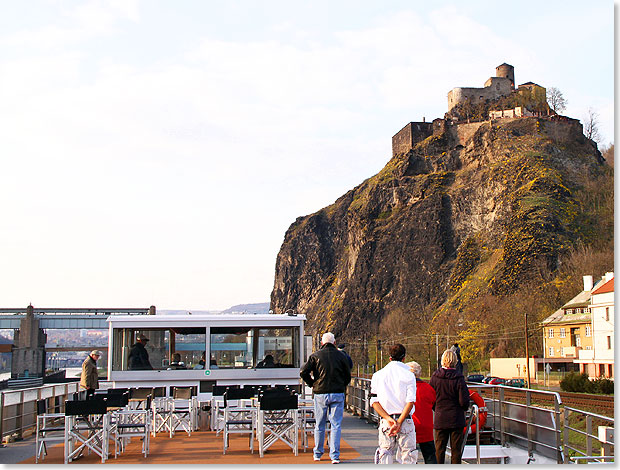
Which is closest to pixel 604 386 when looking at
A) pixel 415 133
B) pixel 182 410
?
pixel 182 410

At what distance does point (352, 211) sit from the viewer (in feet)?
432

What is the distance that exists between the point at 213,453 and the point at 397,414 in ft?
15.1

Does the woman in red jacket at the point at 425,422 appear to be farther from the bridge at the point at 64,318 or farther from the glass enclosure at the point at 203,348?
the bridge at the point at 64,318

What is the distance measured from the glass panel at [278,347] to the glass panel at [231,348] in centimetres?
25

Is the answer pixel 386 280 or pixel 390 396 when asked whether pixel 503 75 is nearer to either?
pixel 386 280

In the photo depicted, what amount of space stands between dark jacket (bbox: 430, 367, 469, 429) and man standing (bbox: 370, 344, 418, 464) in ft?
3.60

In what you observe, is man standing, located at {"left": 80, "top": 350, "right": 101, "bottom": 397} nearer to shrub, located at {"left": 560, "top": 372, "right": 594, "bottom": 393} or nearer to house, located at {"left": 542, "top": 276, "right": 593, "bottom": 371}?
shrub, located at {"left": 560, "top": 372, "right": 594, "bottom": 393}

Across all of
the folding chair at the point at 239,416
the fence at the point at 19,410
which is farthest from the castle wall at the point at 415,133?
the folding chair at the point at 239,416

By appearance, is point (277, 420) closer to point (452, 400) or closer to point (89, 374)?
point (452, 400)

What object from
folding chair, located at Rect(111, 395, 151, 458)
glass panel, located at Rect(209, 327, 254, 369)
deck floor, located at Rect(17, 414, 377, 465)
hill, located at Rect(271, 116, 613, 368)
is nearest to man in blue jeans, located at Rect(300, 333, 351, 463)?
deck floor, located at Rect(17, 414, 377, 465)

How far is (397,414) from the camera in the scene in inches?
303

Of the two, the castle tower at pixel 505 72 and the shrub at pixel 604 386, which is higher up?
the castle tower at pixel 505 72

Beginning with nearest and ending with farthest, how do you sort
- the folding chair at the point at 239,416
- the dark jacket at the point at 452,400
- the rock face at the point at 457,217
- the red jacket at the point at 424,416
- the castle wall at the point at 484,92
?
the red jacket at the point at 424,416, the dark jacket at the point at 452,400, the folding chair at the point at 239,416, the rock face at the point at 457,217, the castle wall at the point at 484,92

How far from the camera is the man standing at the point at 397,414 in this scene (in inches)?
299
